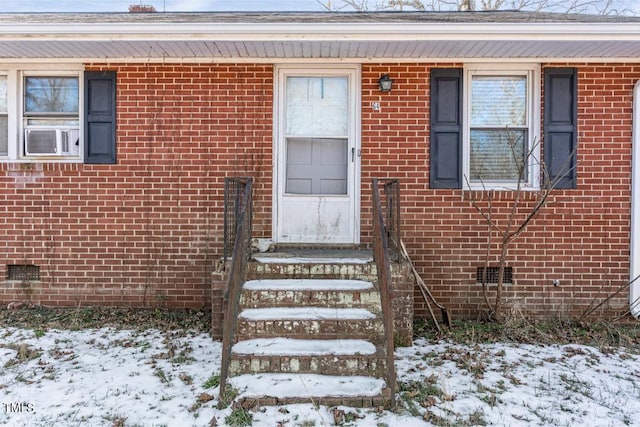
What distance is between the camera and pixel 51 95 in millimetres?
5426

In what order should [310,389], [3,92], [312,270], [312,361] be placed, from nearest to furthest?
1. [310,389]
2. [312,361]
3. [312,270]
4. [3,92]

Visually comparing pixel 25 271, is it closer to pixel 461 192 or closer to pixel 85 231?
pixel 85 231

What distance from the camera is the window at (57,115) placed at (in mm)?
5336

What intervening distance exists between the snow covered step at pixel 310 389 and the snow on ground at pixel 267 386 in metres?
0.07

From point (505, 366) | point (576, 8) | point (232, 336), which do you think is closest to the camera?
point (232, 336)

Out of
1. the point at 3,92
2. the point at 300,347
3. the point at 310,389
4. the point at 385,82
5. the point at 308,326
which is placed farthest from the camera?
the point at 3,92

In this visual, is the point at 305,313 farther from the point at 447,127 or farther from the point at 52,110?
the point at 52,110

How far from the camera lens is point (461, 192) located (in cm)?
530

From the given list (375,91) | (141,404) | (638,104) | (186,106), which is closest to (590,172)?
(638,104)

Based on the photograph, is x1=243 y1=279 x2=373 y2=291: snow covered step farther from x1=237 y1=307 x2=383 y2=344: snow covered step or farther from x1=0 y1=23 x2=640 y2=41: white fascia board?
x1=0 y1=23 x2=640 y2=41: white fascia board

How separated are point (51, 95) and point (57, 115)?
25 centimetres

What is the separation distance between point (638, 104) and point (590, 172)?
0.91m

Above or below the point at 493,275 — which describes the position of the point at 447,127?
above

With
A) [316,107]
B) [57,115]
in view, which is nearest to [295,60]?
[316,107]
